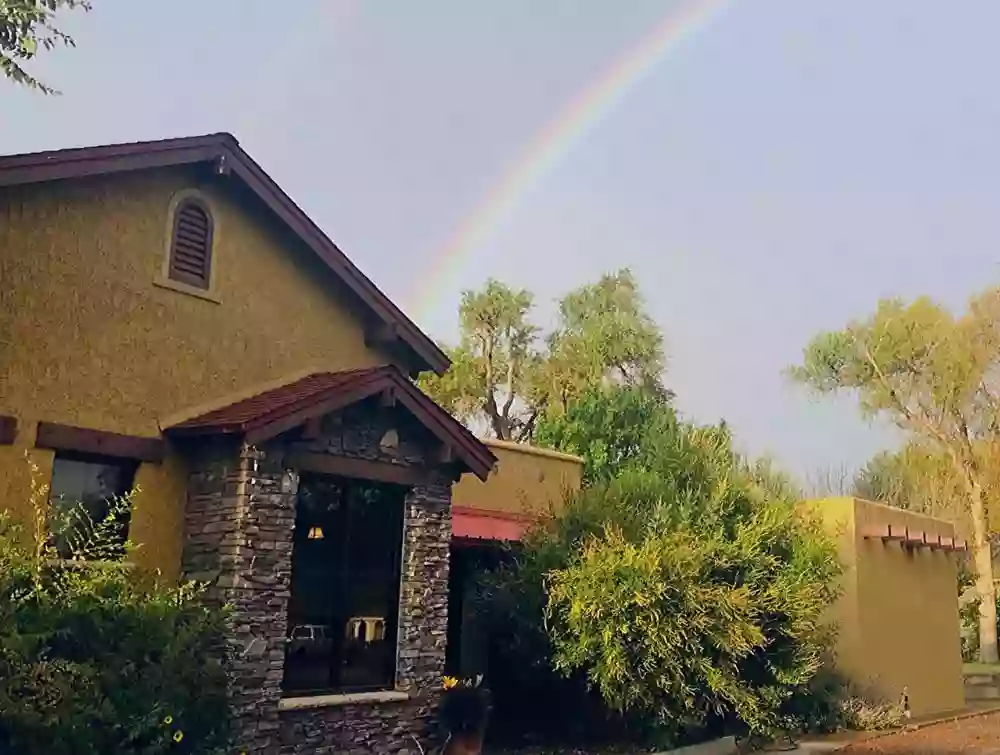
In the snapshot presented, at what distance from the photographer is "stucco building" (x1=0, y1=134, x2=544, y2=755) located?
34.2 ft

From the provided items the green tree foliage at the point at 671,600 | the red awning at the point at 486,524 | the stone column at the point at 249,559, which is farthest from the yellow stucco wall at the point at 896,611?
the stone column at the point at 249,559

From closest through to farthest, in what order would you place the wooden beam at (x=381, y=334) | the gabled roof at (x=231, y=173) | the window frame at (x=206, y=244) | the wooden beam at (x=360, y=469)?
the gabled roof at (x=231, y=173) < the wooden beam at (x=360, y=469) < the window frame at (x=206, y=244) < the wooden beam at (x=381, y=334)

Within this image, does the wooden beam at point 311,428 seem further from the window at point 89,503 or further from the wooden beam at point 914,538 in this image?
the wooden beam at point 914,538

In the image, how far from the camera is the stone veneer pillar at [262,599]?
10414mm

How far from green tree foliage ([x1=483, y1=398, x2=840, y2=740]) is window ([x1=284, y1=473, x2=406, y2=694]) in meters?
2.52

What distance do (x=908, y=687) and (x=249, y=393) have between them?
606 inches

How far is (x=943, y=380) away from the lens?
33875 mm

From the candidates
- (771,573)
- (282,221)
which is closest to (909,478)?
(771,573)

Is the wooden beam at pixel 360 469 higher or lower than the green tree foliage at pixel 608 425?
lower

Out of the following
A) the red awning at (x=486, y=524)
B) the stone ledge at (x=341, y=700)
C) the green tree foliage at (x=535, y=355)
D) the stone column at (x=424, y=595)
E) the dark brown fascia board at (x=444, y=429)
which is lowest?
the stone ledge at (x=341, y=700)

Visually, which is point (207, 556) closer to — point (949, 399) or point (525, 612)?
point (525, 612)

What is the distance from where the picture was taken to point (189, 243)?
39.1ft

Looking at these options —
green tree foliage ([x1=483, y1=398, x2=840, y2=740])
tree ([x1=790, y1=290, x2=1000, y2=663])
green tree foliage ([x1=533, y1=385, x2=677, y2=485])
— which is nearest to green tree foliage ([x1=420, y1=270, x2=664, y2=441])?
tree ([x1=790, y1=290, x2=1000, y2=663])

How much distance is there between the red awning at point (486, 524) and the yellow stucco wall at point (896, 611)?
6.50 metres
